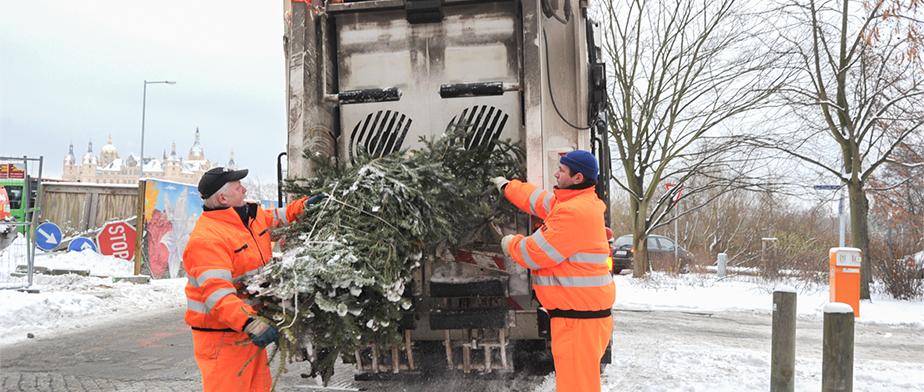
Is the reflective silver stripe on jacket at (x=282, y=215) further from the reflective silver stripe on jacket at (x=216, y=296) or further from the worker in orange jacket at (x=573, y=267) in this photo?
the worker in orange jacket at (x=573, y=267)

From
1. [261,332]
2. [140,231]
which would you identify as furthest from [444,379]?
[140,231]

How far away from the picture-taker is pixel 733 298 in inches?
460

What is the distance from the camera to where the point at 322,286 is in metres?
2.79

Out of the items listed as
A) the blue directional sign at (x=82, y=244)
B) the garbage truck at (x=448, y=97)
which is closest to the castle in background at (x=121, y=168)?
the blue directional sign at (x=82, y=244)

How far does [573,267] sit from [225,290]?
1714 millimetres

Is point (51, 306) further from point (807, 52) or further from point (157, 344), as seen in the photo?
point (807, 52)

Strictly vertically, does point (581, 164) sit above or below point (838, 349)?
above

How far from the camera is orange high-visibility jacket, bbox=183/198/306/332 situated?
115 inches

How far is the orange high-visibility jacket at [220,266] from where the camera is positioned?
292 cm

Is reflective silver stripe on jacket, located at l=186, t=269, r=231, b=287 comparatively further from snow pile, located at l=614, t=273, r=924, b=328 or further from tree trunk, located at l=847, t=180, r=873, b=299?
tree trunk, located at l=847, t=180, r=873, b=299

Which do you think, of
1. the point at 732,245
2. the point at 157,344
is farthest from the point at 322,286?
the point at 732,245

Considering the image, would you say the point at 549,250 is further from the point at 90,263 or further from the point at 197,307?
the point at 90,263

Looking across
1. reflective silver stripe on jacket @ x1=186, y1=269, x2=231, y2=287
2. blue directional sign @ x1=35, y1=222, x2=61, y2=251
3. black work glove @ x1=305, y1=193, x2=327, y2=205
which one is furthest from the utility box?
blue directional sign @ x1=35, y1=222, x2=61, y2=251

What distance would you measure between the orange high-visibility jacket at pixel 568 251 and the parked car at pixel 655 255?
1354 centimetres
